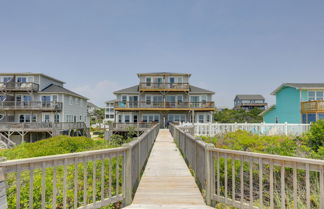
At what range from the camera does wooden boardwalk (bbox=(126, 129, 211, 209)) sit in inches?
178

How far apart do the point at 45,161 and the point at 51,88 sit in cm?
3594

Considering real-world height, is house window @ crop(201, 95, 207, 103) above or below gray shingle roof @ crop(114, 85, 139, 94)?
below

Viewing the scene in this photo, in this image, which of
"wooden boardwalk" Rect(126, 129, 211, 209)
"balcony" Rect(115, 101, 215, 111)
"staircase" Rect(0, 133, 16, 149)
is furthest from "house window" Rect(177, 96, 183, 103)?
"wooden boardwalk" Rect(126, 129, 211, 209)

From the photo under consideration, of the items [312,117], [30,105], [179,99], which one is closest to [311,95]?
[312,117]

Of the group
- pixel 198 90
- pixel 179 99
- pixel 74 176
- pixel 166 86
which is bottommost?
pixel 74 176

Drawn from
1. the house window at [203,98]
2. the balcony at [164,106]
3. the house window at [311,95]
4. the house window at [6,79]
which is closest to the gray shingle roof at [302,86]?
the house window at [311,95]

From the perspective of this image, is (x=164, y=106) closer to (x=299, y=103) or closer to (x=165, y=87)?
(x=165, y=87)

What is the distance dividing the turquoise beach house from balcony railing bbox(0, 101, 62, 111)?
112 feet

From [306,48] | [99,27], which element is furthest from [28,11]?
[306,48]

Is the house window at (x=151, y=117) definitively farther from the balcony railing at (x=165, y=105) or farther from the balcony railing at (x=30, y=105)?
the balcony railing at (x=30, y=105)

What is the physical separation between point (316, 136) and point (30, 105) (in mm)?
35728

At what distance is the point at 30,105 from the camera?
31.2m

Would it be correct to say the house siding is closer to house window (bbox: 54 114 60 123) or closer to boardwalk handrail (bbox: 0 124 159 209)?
boardwalk handrail (bbox: 0 124 159 209)

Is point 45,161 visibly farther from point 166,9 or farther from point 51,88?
point 51,88
